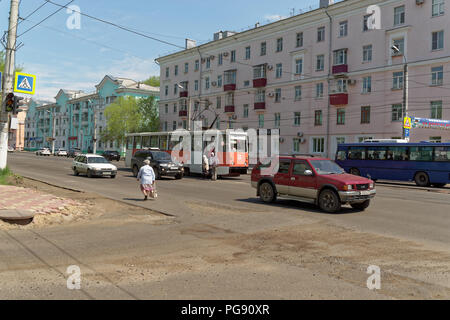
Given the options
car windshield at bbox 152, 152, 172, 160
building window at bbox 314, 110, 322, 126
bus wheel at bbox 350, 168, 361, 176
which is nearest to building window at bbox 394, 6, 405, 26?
building window at bbox 314, 110, 322, 126

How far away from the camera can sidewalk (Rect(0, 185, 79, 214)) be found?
10661 millimetres

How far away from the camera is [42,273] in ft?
18.6

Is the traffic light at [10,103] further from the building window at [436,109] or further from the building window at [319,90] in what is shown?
the building window at [319,90]

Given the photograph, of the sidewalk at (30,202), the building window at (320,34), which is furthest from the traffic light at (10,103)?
the building window at (320,34)

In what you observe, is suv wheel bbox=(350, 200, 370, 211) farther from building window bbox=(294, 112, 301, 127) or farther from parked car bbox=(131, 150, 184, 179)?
building window bbox=(294, 112, 301, 127)

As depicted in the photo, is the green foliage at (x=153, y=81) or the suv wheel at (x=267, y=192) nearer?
the suv wheel at (x=267, y=192)

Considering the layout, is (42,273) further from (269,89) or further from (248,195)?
(269,89)

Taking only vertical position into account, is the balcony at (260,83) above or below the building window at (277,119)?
above

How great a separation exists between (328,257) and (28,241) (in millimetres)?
5697

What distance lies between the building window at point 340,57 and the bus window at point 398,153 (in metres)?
18.6

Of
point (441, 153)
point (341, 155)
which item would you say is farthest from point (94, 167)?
point (441, 153)

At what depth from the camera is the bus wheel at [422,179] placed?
76.7ft

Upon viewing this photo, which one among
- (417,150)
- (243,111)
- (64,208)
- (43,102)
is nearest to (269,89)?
(243,111)

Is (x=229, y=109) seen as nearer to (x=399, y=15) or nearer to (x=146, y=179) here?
(x=399, y=15)
